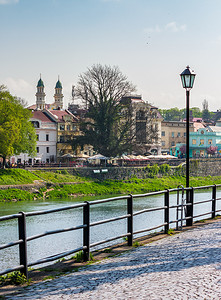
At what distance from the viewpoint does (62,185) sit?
5566 cm

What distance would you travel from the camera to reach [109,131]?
64000mm

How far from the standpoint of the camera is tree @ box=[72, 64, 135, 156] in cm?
6400

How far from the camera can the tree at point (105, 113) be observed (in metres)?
64.0

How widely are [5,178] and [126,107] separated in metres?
19.8

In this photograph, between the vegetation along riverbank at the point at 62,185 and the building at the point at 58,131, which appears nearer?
the vegetation along riverbank at the point at 62,185

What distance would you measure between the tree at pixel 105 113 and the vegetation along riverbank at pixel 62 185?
4690 mm

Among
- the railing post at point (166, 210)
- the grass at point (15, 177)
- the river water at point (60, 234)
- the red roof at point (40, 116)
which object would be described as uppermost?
the red roof at point (40, 116)

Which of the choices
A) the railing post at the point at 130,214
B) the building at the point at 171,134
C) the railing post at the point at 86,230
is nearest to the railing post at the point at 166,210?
the railing post at the point at 130,214

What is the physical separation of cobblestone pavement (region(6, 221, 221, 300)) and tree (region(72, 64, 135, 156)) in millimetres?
53623

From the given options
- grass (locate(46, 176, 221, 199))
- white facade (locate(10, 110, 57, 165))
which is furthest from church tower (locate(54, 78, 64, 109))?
grass (locate(46, 176, 221, 199))

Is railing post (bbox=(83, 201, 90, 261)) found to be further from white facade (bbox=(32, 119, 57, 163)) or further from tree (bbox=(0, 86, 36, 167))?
white facade (bbox=(32, 119, 57, 163))

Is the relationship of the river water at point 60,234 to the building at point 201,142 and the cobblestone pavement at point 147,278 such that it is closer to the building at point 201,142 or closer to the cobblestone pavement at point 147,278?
the cobblestone pavement at point 147,278

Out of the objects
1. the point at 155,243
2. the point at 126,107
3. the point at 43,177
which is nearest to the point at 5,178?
the point at 43,177

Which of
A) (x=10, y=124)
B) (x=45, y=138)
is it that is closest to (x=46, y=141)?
(x=45, y=138)
